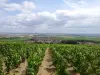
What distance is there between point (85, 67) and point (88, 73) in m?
2.56

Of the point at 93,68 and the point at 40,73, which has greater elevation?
the point at 93,68

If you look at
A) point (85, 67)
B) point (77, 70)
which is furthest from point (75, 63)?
point (85, 67)

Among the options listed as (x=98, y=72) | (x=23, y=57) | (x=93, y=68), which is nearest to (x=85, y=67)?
(x=93, y=68)

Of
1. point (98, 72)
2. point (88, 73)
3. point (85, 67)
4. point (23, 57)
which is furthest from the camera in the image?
point (23, 57)

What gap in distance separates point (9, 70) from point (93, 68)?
1179cm

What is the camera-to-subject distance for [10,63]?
28.4 m

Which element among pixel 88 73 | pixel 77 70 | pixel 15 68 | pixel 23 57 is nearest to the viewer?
pixel 88 73

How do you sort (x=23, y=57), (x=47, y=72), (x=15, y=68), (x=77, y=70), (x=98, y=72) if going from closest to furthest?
1. (x=98, y=72)
2. (x=77, y=70)
3. (x=47, y=72)
4. (x=15, y=68)
5. (x=23, y=57)

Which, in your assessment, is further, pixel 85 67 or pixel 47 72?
pixel 47 72

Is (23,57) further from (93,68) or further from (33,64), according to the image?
(93,68)

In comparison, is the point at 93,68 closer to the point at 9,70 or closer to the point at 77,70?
the point at 77,70

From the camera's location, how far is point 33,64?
26031mm

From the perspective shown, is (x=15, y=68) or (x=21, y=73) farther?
(x=15, y=68)

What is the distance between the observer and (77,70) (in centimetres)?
2547
